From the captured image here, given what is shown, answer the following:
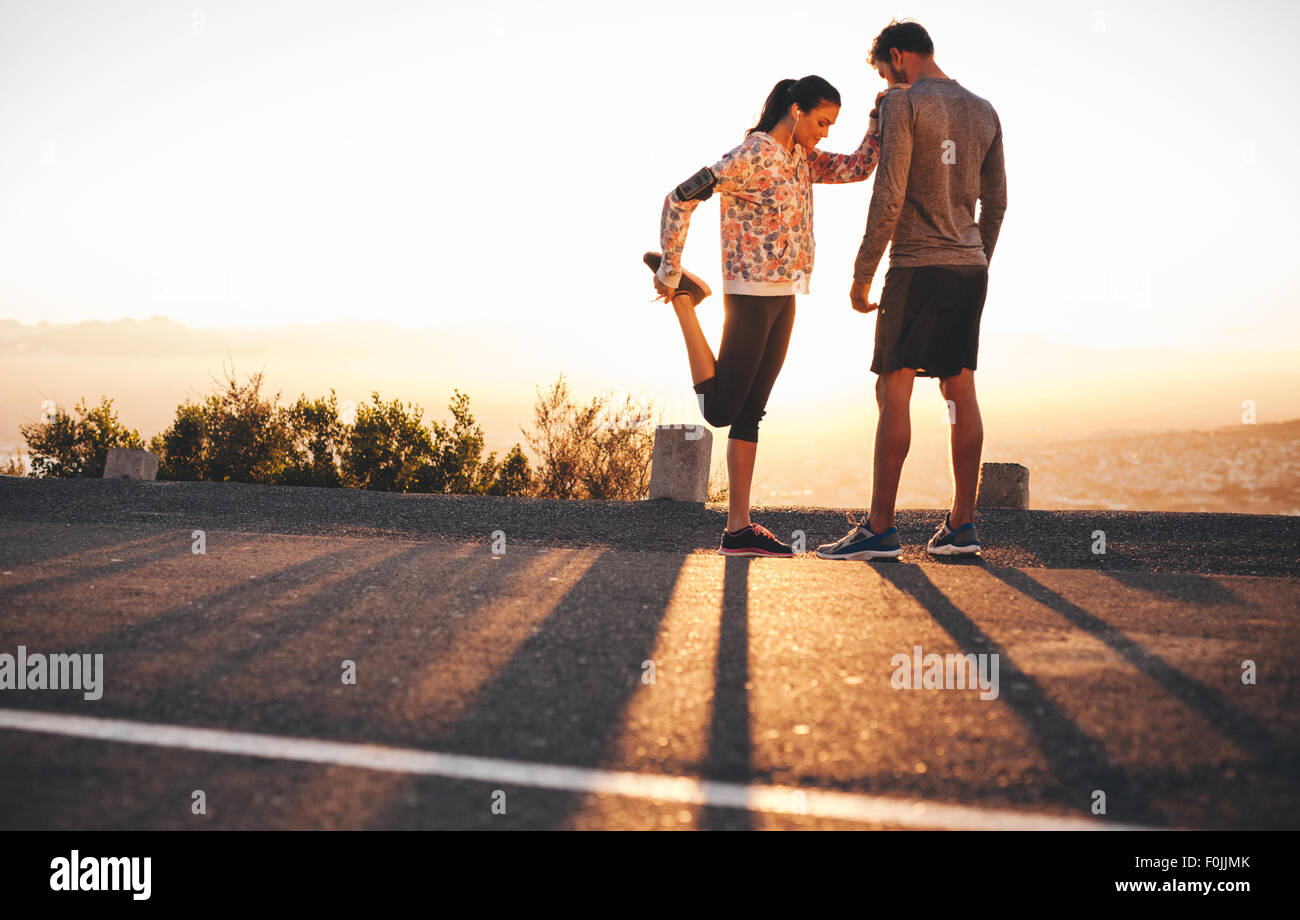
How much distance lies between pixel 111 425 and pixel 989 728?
13071 millimetres

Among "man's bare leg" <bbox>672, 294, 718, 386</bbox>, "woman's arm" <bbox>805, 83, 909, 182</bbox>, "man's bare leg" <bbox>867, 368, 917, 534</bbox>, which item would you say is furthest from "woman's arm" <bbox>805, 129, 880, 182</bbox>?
"man's bare leg" <bbox>867, 368, 917, 534</bbox>

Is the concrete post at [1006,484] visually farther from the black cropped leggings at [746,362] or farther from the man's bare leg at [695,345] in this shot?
the man's bare leg at [695,345]

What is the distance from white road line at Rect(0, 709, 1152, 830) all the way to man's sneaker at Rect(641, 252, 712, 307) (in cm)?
342

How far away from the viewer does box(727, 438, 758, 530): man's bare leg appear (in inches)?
196

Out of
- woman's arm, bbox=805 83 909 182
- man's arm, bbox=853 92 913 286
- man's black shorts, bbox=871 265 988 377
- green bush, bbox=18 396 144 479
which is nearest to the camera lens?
man's arm, bbox=853 92 913 286

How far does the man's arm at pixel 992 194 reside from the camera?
4926 millimetres

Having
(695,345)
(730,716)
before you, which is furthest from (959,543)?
(730,716)

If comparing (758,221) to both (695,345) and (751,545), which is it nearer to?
(695,345)

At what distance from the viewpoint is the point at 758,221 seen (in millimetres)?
4934

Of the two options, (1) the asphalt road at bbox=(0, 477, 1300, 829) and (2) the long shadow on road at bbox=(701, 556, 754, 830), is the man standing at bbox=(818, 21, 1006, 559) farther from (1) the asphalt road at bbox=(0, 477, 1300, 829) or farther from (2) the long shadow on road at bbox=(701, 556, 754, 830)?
(2) the long shadow on road at bbox=(701, 556, 754, 830)

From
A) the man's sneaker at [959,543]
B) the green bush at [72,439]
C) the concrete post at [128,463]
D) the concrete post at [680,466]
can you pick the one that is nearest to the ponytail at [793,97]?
the man's sneaker at [959,543]

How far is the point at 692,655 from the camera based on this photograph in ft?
9.77

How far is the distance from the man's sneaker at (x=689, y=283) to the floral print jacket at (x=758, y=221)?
71 mm
